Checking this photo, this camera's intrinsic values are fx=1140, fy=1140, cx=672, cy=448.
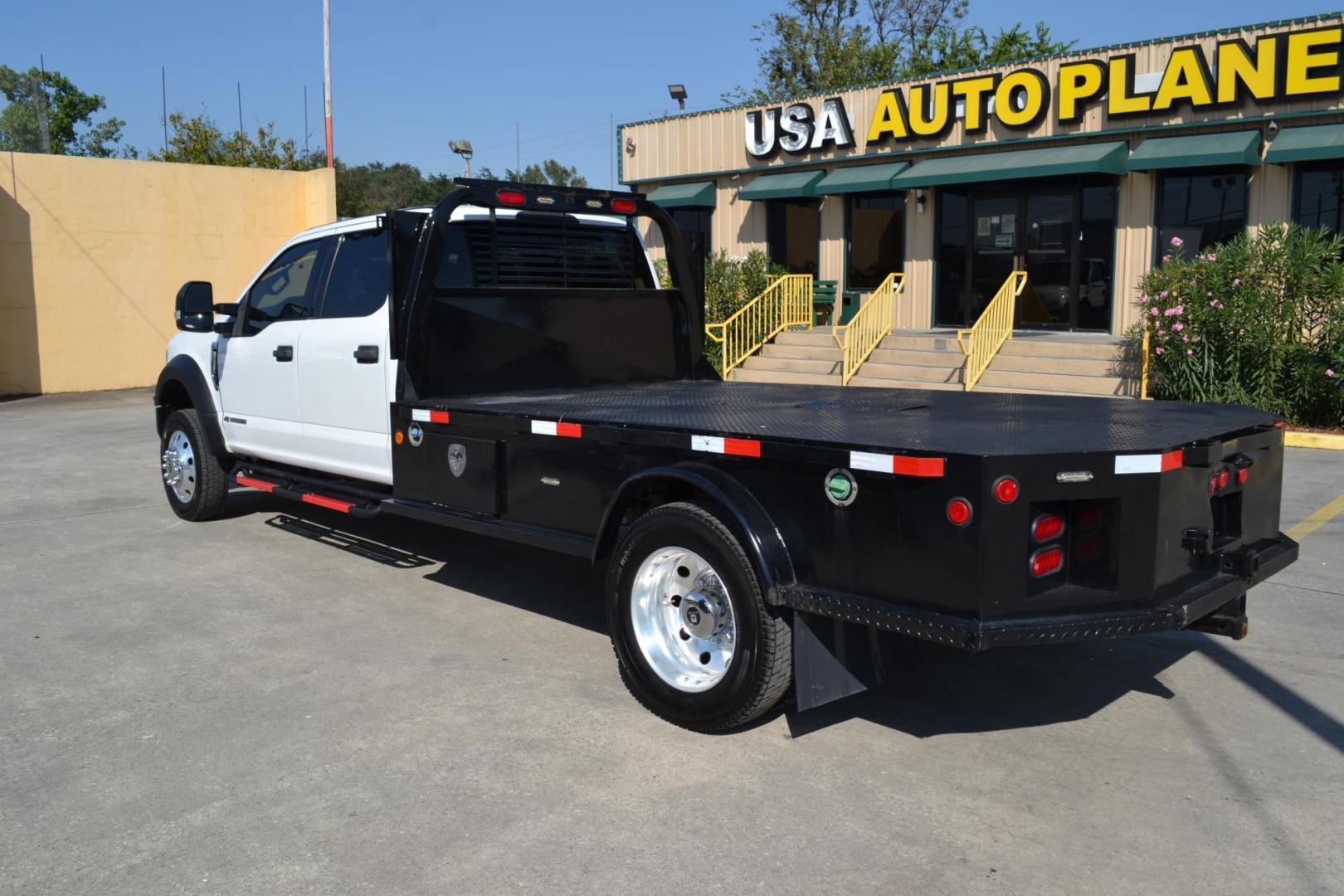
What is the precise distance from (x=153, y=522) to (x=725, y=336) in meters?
10.9

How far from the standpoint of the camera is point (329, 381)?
6.89m

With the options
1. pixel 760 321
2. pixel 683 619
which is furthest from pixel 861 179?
pixel 683 619

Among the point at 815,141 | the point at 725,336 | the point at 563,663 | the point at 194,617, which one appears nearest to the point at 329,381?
the point at 194,617

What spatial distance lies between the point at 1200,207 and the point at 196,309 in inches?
559

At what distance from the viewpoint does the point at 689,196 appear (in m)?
23.0

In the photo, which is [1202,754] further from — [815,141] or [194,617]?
[815,141]

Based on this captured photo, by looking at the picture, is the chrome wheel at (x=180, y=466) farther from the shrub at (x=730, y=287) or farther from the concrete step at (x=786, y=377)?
the shrub at (x=730, y=287)

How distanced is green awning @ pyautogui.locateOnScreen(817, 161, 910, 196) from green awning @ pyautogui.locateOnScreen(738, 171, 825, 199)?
0.79 feet

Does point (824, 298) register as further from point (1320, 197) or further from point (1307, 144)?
point (1307, 144)

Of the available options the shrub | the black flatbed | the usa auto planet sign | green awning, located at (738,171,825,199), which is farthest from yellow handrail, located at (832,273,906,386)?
the black flatbed

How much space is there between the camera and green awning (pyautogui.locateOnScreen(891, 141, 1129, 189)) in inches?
650

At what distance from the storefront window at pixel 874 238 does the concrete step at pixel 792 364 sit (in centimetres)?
344

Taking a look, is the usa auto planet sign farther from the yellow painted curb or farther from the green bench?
the yellow painted curb

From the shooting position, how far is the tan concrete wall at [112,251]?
2075cm
